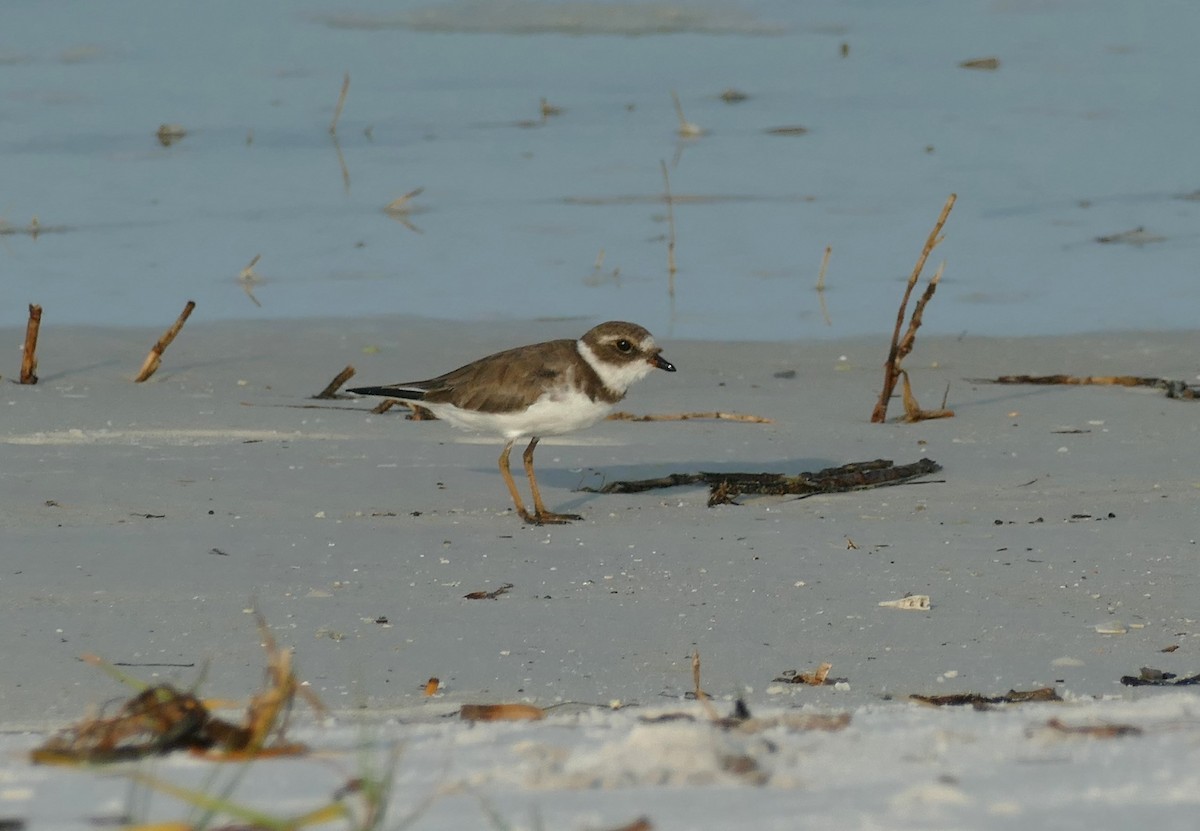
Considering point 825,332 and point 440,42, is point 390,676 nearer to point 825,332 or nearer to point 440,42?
point 825,332

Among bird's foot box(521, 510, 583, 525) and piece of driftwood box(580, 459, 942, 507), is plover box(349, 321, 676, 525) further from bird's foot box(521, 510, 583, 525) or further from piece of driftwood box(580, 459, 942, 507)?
piece of driftwood box(580, 459, 942, 507)

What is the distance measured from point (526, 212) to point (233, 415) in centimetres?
541

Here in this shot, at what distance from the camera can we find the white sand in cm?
257

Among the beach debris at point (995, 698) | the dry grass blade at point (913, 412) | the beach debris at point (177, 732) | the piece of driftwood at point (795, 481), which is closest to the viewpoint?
the beach debris at point (177, 732)

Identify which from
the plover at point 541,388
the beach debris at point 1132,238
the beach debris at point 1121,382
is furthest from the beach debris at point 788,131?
the plover at point 541,388

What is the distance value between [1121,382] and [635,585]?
150 inches

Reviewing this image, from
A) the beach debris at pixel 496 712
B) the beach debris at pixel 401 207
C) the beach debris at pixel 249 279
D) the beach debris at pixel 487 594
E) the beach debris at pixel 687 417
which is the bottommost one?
the beach debris at pixel 487 594

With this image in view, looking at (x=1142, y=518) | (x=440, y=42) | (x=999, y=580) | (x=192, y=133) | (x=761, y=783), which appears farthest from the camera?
(x=440, y=42)

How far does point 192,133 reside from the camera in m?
16.1

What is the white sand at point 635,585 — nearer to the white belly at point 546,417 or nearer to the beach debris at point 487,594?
the beach debris at point 487,594

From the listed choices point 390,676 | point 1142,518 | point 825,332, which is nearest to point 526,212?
point 825,332

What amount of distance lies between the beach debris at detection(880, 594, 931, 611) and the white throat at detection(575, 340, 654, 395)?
1926 millimetres

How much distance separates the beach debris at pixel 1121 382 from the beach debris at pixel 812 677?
4184 millimetres

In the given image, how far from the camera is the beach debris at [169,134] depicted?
15.7m
